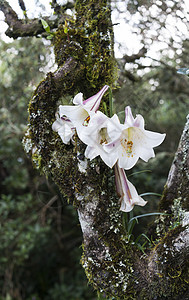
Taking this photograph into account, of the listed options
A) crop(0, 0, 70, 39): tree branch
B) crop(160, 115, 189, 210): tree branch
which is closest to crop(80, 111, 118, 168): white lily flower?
crop(160, 115, 189, 210): tree branch

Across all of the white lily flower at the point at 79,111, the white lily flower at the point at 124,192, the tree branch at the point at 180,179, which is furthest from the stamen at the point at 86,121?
the tree branch at the point at 180,179

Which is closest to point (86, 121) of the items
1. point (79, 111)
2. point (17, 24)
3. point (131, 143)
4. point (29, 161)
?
point (79, 111)

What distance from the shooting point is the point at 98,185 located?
932 millimetres

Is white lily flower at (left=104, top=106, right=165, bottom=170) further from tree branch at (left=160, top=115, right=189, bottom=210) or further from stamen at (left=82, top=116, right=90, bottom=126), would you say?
tree branch at (left=160, top=115, right=189, bottom=210)

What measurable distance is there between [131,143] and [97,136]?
10 centimetres

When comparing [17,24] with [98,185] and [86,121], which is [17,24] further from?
[98,185]

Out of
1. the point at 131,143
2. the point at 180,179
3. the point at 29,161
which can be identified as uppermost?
the point at 131,143

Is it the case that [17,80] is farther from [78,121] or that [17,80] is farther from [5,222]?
[78,121]

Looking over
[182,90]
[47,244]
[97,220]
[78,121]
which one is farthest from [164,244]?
[47,244]

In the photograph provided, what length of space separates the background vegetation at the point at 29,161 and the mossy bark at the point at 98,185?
2.31ft

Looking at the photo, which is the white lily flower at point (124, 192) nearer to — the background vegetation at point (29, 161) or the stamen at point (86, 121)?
the stamen at point (86, 121)

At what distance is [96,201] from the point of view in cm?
92

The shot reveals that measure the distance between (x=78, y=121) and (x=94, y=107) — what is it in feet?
0.21

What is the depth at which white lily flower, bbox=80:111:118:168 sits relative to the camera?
804 mm
